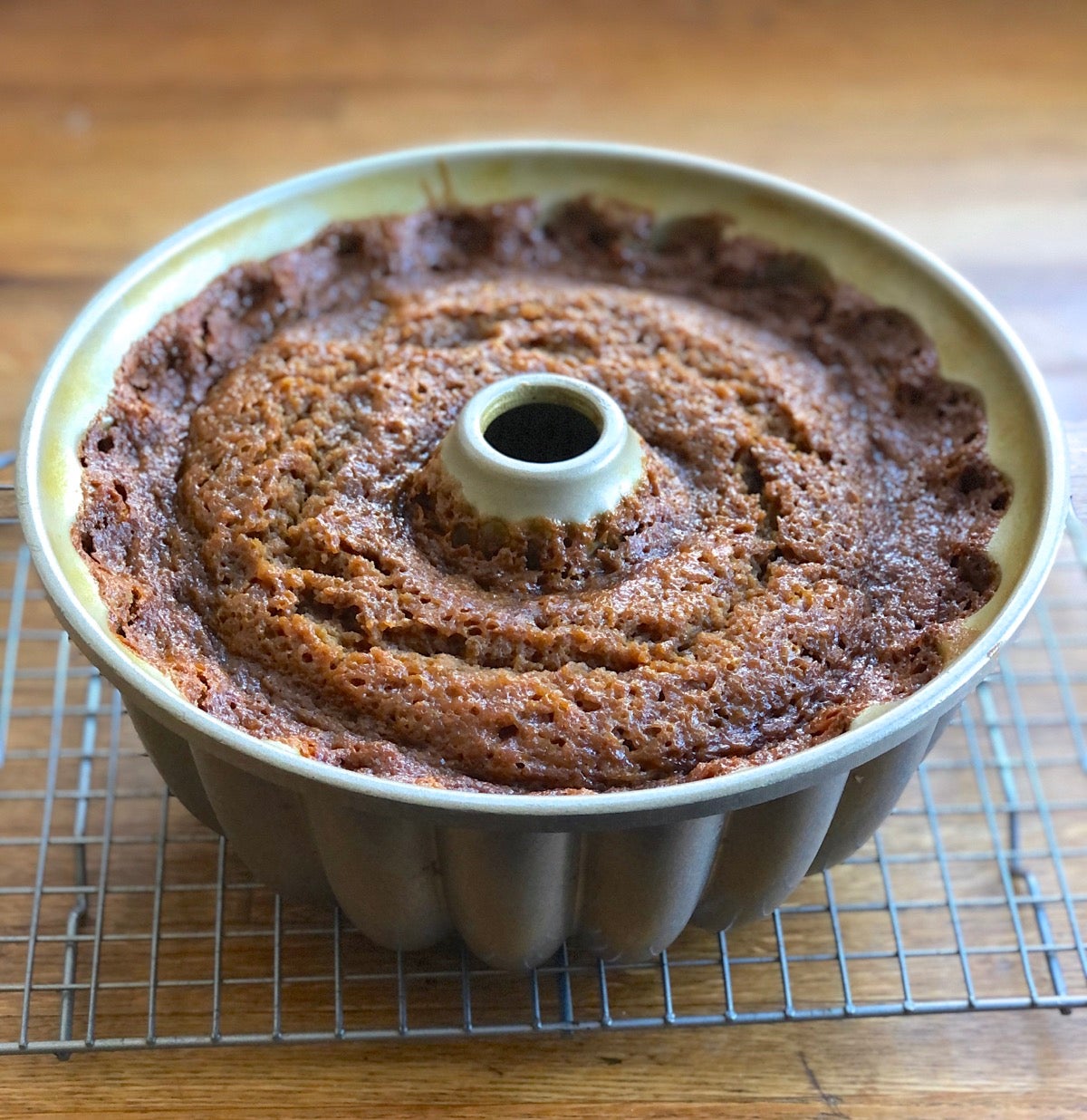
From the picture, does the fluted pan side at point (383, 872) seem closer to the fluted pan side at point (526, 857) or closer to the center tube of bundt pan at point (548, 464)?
the fluted pan side at point (526, 857)

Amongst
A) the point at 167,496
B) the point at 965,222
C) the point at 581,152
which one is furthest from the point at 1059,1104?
the point at 965,222

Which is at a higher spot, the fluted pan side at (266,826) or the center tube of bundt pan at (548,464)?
the center tube of bundt pan at (548,464)

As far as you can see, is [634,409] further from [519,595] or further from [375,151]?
[375,151]

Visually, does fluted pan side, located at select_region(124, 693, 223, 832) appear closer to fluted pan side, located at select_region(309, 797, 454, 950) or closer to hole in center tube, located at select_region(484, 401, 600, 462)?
fluted pan side, located at select_region(309, 797, 454, 950)

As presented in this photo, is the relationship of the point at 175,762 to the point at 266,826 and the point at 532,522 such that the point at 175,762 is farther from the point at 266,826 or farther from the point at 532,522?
the point at 532,522

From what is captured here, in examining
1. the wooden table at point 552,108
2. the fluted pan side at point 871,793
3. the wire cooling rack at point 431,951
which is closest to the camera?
the fluted pan side at point 871,793

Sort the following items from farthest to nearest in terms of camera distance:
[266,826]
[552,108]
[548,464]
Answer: [552,108], [548,464], [266,826]

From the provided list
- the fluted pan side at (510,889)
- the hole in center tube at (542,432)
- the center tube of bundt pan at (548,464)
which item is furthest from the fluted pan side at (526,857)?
the hole in center tube at (542,432)

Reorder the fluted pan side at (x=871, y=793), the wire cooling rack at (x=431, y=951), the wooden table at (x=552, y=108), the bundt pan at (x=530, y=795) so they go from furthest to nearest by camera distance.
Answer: the wooden table at (x=552, y=108) < the wire cooling rack at (x=431, y=951) < the fluted pan side at (x=871, y=793) < the bundt pan at (x=530, y=795)

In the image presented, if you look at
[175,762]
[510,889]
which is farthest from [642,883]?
[175,762]
